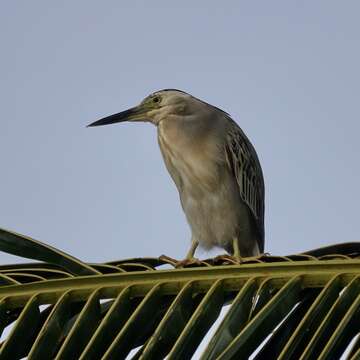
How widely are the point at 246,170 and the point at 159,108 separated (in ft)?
2.53

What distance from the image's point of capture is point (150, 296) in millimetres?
2455

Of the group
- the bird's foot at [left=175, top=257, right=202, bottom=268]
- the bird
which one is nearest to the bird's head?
the bird

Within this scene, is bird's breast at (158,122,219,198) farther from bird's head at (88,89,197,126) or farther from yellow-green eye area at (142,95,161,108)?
yellow-green eye area at (142,95,161,108)

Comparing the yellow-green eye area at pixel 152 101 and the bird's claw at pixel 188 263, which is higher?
the yellow-green eye area at pixel 152 101

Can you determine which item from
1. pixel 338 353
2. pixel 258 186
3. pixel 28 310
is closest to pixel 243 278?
pixel 338 353

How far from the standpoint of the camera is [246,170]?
19.6 ft

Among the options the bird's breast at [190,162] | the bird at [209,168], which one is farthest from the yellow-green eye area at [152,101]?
the bird's breast at [190,162]

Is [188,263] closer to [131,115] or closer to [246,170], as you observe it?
[246,170]

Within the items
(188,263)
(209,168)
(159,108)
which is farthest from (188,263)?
(159,108)

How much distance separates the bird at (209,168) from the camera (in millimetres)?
5633

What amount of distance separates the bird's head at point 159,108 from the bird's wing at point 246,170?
341 millimetres

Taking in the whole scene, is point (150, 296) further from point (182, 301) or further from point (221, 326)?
point (221, 326)

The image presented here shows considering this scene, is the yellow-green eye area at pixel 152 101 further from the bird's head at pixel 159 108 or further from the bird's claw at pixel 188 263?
the bird's claw at pixel 188 263

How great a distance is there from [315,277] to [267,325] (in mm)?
276
